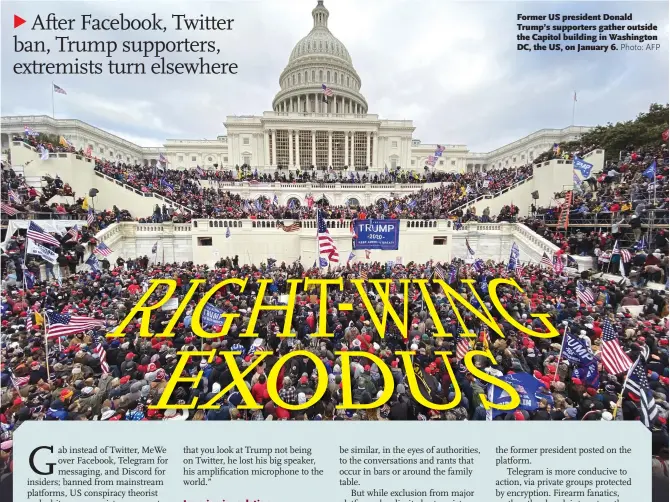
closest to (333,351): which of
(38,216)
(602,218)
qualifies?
(602,218)

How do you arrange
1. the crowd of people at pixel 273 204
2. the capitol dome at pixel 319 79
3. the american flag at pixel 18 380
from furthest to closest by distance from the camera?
the capitol dome at pixel 319 79
the crowd of people at pixel 273 204
the american flag at pixel 18 380

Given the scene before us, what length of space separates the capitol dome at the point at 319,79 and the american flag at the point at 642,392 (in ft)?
243

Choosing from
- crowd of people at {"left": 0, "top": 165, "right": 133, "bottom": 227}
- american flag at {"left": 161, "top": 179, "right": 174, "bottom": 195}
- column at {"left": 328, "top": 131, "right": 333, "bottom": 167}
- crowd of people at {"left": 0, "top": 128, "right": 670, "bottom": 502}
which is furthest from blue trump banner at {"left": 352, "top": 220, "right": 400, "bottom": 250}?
column at {"left": 328, "top": 131, "right": 333, "bottom": 167}

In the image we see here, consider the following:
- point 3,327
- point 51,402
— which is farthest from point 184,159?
point 51,402

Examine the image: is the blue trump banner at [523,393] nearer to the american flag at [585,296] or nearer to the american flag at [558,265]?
the american flag at [585,296]

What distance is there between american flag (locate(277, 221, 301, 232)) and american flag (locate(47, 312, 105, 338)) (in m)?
12.6

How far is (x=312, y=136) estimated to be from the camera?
59062 mm

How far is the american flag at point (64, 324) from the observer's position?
7348 millimetres

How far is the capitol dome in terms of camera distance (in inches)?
2785

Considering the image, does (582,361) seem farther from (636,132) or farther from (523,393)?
(636,132)

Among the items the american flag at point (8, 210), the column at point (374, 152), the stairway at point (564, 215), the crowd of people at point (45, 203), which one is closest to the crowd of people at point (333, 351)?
the american flag at point (8, 210)
